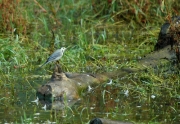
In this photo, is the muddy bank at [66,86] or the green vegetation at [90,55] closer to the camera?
the green vegetation at [90,55]

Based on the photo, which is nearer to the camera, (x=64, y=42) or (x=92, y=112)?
(x=92, y=112)

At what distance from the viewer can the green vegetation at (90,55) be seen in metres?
7.70

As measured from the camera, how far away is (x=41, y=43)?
38.6 feet

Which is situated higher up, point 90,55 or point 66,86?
point 90,55

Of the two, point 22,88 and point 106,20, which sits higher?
point 106,20

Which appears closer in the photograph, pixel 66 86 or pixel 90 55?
pixel 66 86

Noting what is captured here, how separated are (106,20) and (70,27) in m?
0.76

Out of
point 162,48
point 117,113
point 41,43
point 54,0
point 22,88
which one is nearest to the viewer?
point 117,113

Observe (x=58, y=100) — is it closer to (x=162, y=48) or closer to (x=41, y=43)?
(x=162, y=48)

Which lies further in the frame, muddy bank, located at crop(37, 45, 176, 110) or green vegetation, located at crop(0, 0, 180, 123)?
muddy bank, located at crop(37, 45, 176, 110)

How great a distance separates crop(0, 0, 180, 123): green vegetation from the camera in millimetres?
7695

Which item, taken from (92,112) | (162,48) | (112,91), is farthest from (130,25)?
(92,112)

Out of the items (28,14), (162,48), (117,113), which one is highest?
(28,14)

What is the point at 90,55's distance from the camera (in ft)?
35.0
